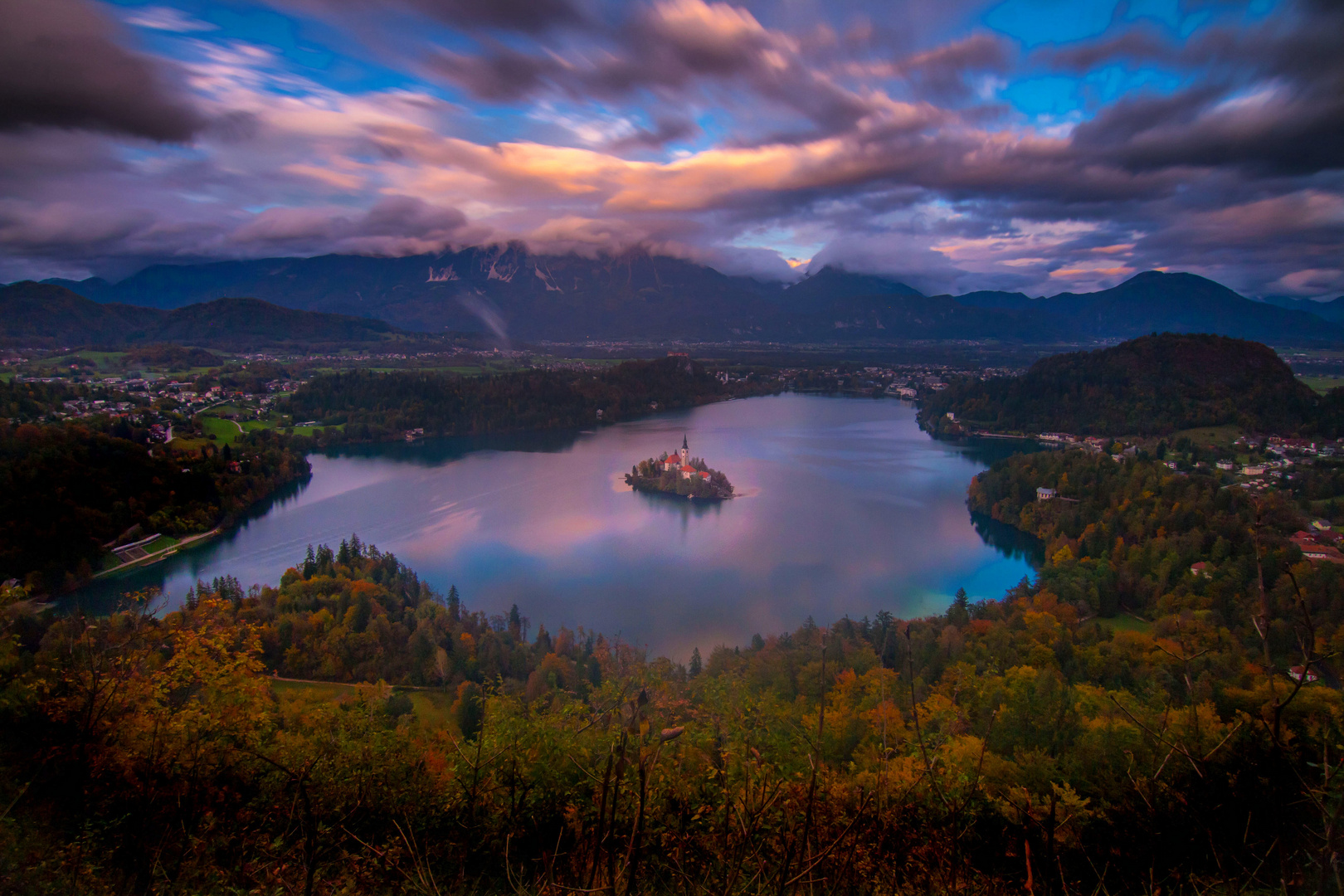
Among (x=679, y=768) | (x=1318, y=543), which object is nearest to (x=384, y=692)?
(x=679, y=768)

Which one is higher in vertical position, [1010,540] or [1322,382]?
[1322,382]

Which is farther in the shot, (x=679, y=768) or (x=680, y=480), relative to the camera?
(x=680, y=480)

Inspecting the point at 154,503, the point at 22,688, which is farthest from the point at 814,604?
the point at 154,503

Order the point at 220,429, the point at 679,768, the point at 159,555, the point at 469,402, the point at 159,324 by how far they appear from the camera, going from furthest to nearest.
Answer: the point at 159,324 → the point at 469,402 → the point at 220,429 → the point at 159,555 → the point at 679,768

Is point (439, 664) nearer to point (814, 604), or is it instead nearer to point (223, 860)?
point (223, 860)

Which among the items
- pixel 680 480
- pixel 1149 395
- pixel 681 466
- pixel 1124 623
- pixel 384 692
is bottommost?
pixel 1124 623

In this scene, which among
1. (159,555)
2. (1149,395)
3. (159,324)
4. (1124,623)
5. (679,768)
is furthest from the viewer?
(159,324)

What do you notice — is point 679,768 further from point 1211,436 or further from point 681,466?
point 1211,436
